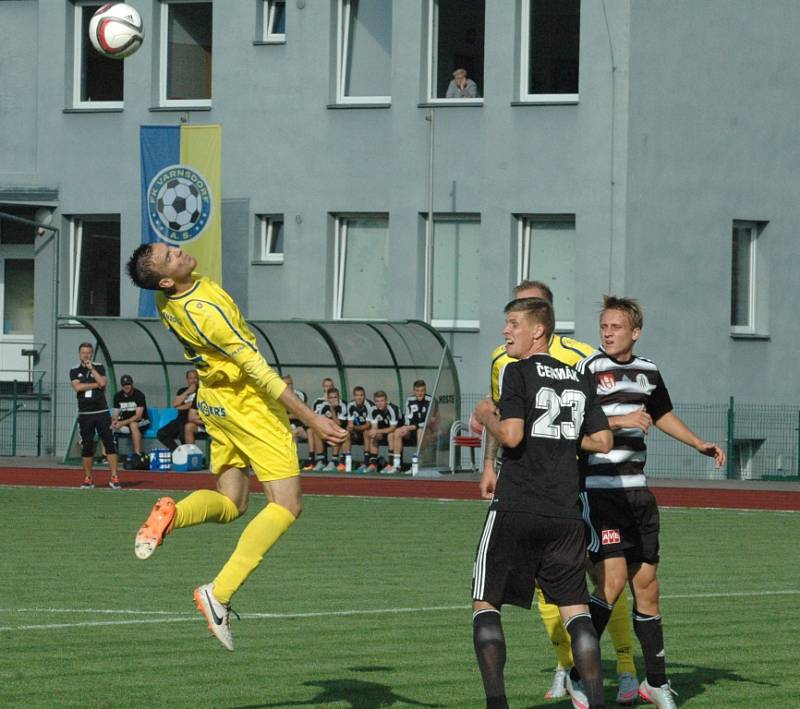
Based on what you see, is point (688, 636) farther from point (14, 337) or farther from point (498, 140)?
point (14, 337)

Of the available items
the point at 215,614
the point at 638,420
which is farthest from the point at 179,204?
the point at 215,614

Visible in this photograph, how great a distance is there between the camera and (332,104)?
33.4m

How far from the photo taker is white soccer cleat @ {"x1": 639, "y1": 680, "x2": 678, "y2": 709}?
8.70 m

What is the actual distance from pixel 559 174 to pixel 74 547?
1679cm

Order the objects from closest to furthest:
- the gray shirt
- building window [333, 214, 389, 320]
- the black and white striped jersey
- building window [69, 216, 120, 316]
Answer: the black and white striped jersey
the gray shirt
building window [333, 214, 389, 320]
building window [69, 216, 120, 316]

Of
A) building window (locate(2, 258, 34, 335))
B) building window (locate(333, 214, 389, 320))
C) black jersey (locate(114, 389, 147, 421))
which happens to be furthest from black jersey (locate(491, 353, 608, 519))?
building window (locate(2, 258, 34, 335))

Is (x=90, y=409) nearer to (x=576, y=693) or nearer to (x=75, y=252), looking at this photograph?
(x=75, y=252)

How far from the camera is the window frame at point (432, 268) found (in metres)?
32.7

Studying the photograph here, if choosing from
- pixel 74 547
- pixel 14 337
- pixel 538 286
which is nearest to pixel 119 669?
pixel 538 286

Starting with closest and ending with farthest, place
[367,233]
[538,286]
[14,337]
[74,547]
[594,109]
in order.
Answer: [538,286]
[74,547]
[594,109]
[367,233]
[14,337]

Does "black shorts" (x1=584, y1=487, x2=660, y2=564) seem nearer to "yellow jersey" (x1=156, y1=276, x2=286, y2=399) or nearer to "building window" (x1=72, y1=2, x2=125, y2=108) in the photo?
"yellow jersey" (x1=156, y1=276, x2=286, y2=399)

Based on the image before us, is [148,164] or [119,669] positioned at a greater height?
[148,164]

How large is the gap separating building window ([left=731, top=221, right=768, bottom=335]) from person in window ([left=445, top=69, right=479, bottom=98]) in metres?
5.67

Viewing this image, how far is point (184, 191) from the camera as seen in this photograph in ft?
106
